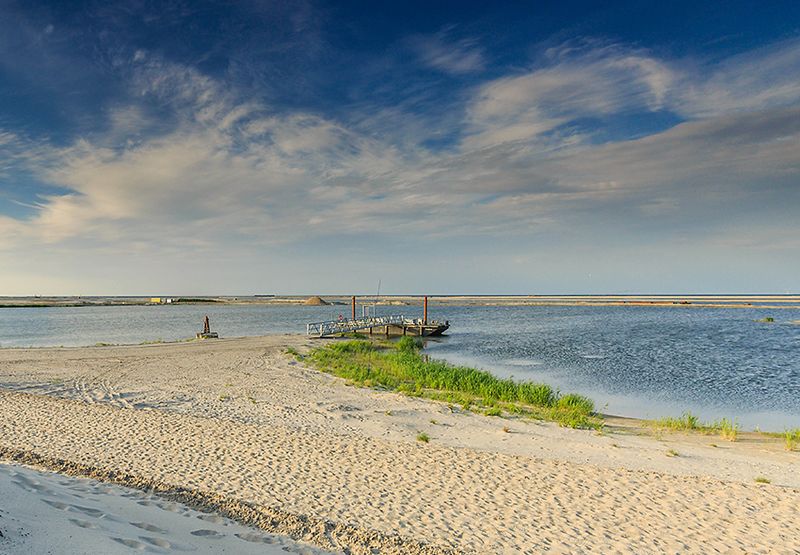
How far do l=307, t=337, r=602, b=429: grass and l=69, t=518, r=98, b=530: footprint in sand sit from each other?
43.7ft

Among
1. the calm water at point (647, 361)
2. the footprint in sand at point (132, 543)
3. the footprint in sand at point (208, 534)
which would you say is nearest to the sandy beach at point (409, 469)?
the footprint in sand at point (208, 534)

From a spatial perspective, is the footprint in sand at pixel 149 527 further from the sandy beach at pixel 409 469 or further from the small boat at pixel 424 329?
the small boat at pixel 424 329

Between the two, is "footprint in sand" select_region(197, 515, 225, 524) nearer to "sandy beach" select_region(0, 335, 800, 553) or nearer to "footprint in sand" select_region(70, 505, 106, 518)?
"sandy beach" select_region(0, 335, 800, 553)

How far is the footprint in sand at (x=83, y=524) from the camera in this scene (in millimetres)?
6351

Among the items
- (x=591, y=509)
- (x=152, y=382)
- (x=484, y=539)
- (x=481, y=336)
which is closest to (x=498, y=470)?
(x=591, y=509)

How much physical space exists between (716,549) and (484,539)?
11.9 ft

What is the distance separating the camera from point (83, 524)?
Answer: 21.1ft

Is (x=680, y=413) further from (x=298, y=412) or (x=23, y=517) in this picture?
(x=23, y=517)

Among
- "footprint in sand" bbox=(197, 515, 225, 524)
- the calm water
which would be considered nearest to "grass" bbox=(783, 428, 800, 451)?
the calm water

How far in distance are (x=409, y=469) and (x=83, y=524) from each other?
6670 millimetres

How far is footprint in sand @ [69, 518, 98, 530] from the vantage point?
635cm

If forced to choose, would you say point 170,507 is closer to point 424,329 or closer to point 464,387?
point 464,387

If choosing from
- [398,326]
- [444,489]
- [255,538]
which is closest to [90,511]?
[255,538]

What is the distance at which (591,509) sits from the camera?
947cm
